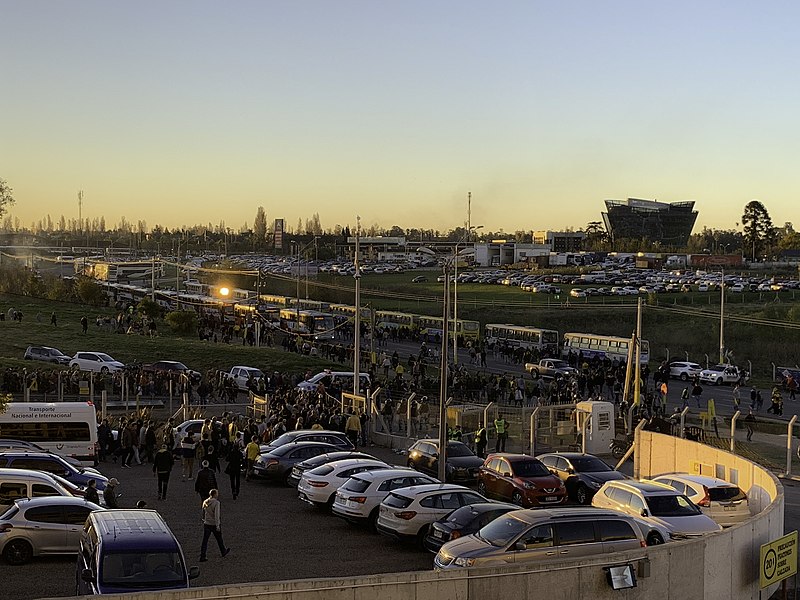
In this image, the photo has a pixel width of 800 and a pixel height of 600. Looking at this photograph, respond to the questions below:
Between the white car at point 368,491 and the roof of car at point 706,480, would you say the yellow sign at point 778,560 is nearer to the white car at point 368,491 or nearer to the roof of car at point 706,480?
the roof of car at point 706,480

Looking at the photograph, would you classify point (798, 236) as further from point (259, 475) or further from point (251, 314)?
point (259, 475)

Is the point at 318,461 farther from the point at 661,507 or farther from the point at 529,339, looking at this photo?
the point at 529,339

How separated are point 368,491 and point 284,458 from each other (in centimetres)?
621

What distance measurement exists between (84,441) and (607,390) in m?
29.3

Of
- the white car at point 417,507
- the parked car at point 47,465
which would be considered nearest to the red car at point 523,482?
the white car at point 417,507

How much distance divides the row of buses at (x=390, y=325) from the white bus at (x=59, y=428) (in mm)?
28789

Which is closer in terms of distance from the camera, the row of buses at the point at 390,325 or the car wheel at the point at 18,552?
the car wheel at the point at 18,552

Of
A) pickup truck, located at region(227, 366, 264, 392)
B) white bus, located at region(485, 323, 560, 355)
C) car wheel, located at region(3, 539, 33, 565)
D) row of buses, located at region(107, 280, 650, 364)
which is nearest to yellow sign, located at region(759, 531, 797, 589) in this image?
car wheel, located at region(3, 539, 33, 565)

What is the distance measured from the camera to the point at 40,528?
1588 cm

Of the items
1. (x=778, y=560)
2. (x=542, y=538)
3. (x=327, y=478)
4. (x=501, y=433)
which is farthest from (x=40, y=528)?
(x=501, y=433)

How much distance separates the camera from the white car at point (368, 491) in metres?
18.8

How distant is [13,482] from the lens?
1816cm

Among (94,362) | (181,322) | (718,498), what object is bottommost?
(94,362)

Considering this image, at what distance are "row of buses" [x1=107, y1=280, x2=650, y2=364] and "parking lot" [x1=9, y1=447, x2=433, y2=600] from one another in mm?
32450
